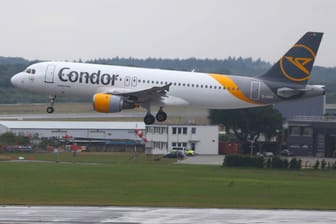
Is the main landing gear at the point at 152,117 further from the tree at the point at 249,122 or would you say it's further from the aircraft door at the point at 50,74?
the tree at the point at 249,122

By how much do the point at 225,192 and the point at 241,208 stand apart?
9.60 m

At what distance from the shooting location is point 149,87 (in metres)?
67.1

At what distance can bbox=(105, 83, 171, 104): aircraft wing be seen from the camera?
217 feet

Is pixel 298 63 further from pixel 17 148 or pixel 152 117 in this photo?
pixel 17 148

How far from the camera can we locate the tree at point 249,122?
126 m

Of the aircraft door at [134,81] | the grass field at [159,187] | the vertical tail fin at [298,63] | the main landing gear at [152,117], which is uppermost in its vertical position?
the vertical tail fin at [298,63]

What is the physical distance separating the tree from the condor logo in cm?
5234

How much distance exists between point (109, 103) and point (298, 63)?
15126mm

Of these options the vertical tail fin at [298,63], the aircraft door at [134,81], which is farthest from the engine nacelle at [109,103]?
the vertical tail fin at [298,63]

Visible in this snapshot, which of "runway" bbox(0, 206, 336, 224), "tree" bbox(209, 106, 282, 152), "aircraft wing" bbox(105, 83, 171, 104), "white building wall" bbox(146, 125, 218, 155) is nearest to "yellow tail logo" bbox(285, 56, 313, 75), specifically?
"aircraft wing" bbox(105, 83, 171, 104)

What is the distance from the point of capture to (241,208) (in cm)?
4691

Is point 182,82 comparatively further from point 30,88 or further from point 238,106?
point 30,88

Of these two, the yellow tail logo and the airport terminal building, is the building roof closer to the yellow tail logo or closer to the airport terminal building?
the airport terminal building

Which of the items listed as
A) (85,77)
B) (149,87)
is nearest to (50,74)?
(85,77)
